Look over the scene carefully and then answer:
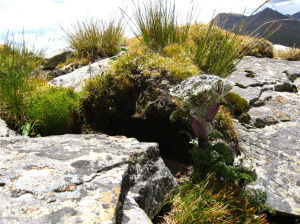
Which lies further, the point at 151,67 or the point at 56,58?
the point at 56,58

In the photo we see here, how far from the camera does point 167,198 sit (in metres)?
2.62

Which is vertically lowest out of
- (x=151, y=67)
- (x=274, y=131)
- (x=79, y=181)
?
(x=274, y=131)

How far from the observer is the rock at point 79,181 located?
1.46m

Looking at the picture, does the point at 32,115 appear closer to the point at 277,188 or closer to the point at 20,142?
the point at 20,142

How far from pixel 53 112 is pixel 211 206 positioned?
2.65 meters

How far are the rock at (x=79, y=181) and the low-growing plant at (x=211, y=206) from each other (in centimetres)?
22

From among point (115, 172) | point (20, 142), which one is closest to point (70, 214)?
point (115, 172)

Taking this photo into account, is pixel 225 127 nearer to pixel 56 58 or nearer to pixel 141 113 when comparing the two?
pixel 141 113

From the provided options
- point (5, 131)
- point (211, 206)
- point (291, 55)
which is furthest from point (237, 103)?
point (291, 55)

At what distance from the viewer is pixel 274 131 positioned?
3951mm

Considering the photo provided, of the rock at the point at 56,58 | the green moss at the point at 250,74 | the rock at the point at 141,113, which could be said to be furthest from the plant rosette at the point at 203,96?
the rock at the point at 56,58

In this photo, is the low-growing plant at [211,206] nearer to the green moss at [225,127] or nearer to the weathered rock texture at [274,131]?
the weathered rock texture at [274,131]

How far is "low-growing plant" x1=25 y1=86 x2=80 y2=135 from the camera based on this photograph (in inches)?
149

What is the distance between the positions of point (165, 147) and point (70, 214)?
8.13ft
